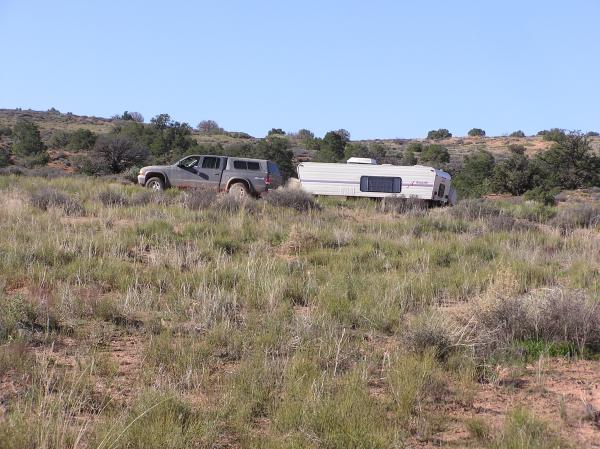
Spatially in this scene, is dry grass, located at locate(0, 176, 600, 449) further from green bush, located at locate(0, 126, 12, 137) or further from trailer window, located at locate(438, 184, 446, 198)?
green bush, located at locate(0, 126, 12, 137)

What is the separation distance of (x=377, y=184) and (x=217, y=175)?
6.82 meters

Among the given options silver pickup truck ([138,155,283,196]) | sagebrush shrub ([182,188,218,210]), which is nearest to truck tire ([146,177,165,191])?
silver pickup truck ([138,155,283,196])

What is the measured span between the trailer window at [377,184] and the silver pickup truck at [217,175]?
4675mm

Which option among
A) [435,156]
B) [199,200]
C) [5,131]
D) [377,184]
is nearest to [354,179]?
[377,184]

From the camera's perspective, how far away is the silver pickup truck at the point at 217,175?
21.5m

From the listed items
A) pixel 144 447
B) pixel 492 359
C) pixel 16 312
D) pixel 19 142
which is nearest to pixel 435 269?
pixel 492 359

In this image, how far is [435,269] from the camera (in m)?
9.71

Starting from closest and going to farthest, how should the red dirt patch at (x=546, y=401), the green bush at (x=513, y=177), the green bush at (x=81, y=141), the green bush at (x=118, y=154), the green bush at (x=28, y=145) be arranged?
the red dirt patch at (x=546, y=401) → the green bush at (x=118, y=154) → the green bush at (x=513, y=177) → the green bush at (x=28, y=145) → the green bush at (x=81, y=141)

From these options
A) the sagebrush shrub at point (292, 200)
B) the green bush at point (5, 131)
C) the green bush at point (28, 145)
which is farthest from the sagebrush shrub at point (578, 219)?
the green bush at point (5, 131)

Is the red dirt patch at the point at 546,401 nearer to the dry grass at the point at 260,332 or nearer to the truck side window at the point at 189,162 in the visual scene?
the dry grass at the point at 260,332

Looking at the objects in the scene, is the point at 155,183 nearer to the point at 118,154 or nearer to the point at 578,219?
the point at 578,219

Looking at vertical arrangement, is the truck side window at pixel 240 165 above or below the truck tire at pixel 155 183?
above

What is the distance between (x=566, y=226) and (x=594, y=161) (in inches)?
1056

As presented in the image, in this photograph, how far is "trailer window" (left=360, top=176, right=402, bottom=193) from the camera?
25.1 metres
